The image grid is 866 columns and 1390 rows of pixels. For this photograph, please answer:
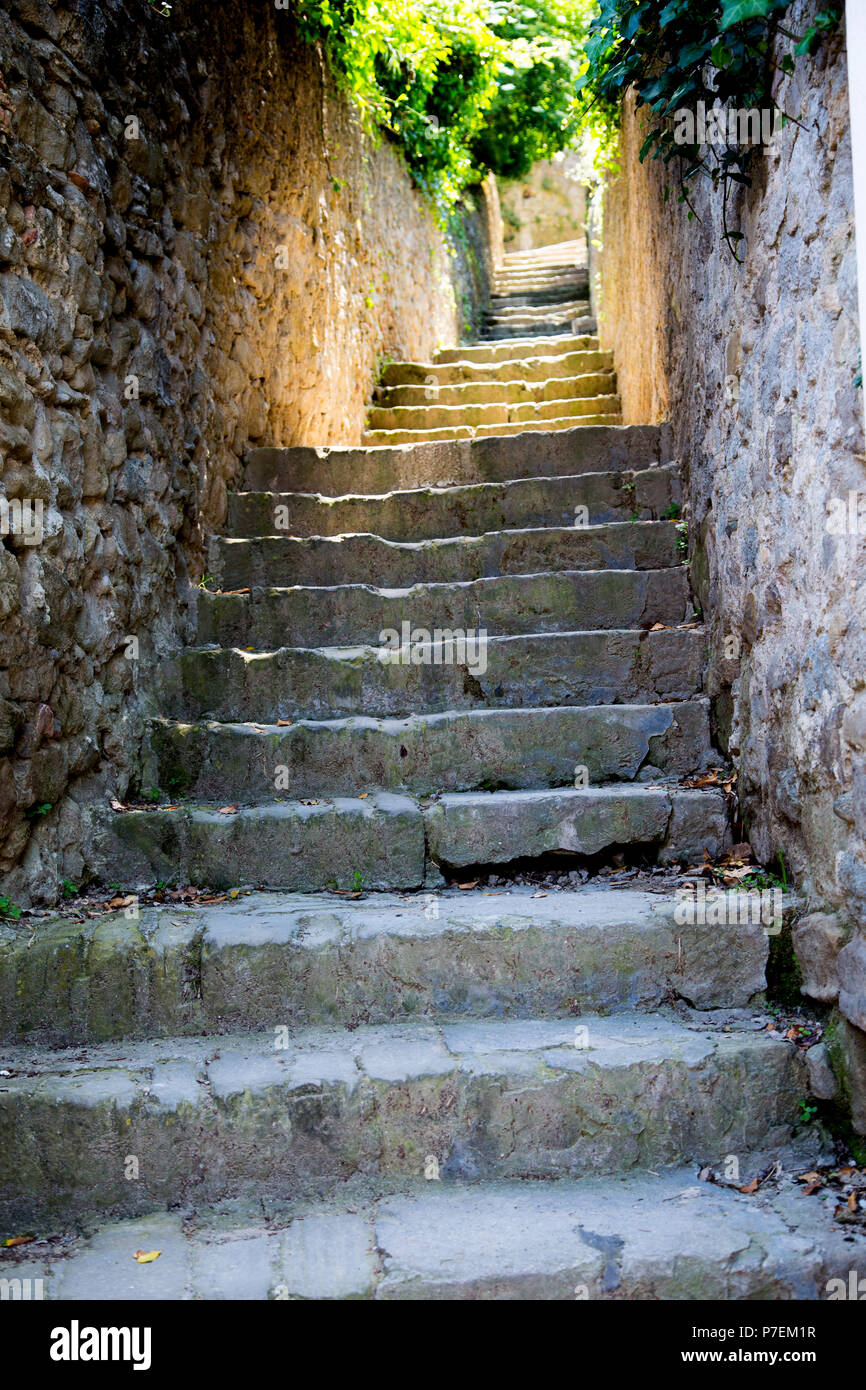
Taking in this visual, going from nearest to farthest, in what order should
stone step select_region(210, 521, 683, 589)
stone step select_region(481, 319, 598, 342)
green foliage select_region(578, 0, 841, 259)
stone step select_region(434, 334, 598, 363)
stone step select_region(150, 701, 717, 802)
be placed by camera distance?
green foliage select_region(578, 0, 841, 259)
stone step select_region(150, 701, 717, 802)
stone step select_region(210, 521, 683, 589)
stone step select_region(434, 334, 598, 363)
stone step select_region(481, 319, 598, 342)

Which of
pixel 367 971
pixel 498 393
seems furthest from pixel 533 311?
pixel 367 971

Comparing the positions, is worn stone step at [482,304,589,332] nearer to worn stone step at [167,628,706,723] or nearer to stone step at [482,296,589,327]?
stone step at [482,296,589,327]

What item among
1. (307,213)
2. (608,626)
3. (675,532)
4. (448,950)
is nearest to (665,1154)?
(448,950)

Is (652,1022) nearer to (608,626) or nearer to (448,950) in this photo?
(448,950)

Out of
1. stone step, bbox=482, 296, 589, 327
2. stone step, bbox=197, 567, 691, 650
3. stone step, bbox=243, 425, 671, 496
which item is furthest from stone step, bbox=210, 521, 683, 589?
stone step, bbox=482, 296, 589, 327

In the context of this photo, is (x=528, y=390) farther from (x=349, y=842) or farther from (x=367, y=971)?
(x=367, y=971)

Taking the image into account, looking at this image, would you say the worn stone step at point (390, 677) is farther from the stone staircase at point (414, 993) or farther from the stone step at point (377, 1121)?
the stone step at point (377, 1121)

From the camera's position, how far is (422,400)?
6.49m

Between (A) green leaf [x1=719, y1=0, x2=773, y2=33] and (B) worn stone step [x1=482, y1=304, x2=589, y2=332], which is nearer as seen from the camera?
(A) green leaf [x1=719, y1=0, x2=773, y2=33]

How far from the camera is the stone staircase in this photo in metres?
1.94

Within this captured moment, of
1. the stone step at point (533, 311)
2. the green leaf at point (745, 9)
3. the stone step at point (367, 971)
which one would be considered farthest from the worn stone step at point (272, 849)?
the stone step at point (533, 311)

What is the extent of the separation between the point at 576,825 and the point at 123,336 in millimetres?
2010

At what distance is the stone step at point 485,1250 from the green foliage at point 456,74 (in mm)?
5141

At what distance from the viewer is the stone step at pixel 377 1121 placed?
2104mm
